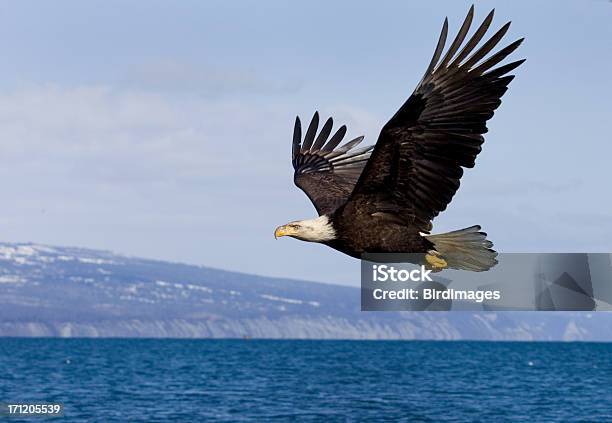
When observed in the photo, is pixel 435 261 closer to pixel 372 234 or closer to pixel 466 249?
pixel 466 249

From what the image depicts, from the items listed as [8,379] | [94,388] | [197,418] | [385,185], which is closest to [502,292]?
[385,185]

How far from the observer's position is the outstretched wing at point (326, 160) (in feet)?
45.1

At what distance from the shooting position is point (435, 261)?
407 inches

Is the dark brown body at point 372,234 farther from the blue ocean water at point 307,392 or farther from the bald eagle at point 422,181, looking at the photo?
the blue ocean water at point 307,392

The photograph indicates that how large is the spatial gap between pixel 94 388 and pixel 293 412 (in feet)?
59.5

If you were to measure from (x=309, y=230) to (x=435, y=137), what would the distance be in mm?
1338

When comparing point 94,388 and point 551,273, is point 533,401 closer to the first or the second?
point 94,388

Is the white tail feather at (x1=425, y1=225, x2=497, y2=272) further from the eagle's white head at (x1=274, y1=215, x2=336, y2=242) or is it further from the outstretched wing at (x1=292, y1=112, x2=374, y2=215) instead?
the outstretched wing at (x1=292, y1=112, x2=374, y2=215)

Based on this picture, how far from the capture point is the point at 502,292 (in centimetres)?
1171

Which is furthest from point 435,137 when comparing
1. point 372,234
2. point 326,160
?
point 326,160

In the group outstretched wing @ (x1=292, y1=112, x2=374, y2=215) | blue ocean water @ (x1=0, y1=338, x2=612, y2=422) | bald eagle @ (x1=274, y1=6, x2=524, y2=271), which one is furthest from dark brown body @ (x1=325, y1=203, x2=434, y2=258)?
blue ocean water @ (x1=0, y1=338, x2=612, y2=422)

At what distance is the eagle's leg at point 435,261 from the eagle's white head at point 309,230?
0.86 meters

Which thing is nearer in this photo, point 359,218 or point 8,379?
point 359,218

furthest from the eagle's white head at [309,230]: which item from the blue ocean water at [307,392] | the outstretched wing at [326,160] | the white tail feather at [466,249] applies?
the blue ocean water at [307,392]
